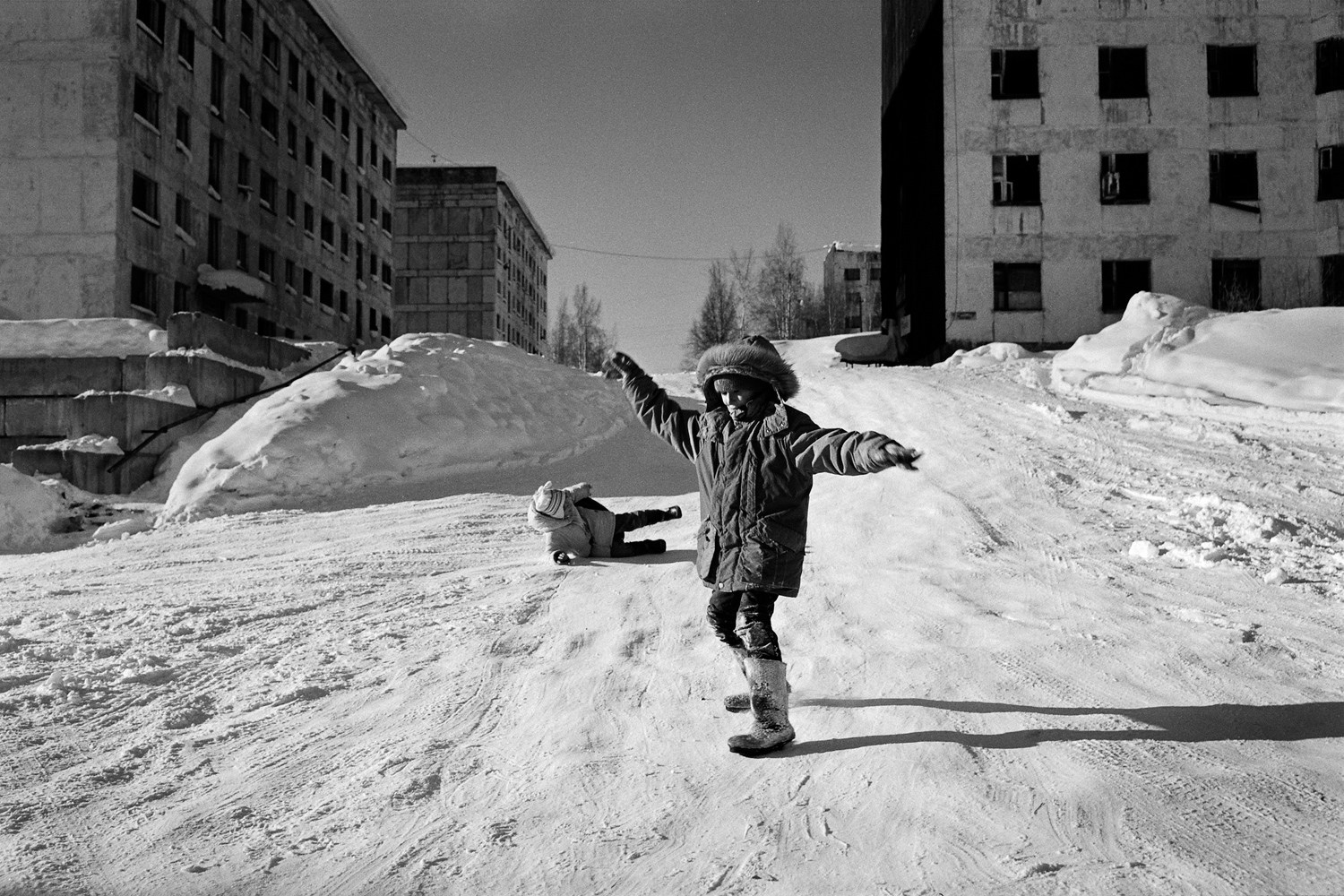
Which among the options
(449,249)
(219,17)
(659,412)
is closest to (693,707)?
(659,412)

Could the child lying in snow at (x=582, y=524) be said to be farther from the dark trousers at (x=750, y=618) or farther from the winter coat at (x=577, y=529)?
the dark trousers at (x=750, y=618)

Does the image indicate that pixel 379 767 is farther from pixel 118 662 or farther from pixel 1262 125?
pixel 1262 125

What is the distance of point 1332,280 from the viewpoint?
2517 cm

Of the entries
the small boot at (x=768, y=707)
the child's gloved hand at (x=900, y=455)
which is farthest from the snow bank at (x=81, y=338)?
the child's gloved hand at (x=900, y=455)

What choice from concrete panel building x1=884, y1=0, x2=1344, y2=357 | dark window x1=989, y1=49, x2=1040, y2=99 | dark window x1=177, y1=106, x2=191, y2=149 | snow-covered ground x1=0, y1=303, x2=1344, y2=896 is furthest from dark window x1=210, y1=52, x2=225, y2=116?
snow-covered ground x1=0, y1=303, x2=1344, y2=896

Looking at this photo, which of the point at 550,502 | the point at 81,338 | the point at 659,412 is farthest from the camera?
the point at 81,338

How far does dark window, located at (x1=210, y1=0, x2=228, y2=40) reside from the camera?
28.7 meters

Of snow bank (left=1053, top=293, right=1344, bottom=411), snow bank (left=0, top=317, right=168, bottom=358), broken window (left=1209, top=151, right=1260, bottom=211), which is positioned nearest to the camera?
snow bank (left=1053, top=293, right=1344, bottom=411)

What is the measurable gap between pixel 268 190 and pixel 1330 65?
3064 cm

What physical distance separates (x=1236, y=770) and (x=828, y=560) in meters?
3.97

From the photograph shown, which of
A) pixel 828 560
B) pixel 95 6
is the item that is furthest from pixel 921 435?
pixel 95 6

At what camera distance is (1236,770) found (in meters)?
3.46

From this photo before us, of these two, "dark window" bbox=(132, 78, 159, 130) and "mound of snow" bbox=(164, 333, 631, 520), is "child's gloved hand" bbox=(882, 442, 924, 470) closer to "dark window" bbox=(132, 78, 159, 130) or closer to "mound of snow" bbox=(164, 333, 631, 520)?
"mound of snow" bbox=(164, 333, 631, 520)

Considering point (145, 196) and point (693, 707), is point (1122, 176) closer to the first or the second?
point (145, 196)
